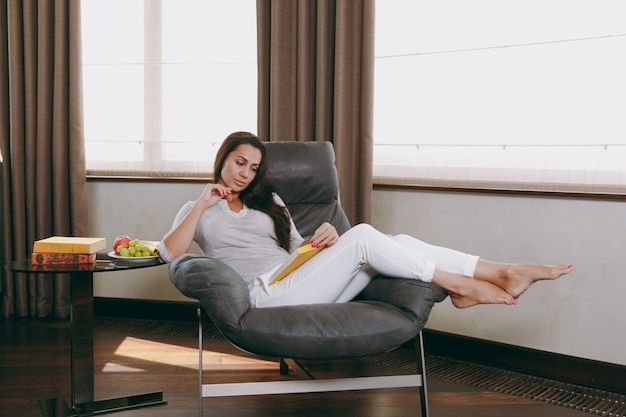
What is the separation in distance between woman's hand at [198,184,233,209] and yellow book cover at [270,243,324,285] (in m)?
0.38

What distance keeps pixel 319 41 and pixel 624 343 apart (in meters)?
1.79

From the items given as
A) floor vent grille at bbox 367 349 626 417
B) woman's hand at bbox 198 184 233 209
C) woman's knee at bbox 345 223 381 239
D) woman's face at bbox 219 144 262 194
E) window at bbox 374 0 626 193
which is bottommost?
floor vent grille at bbox 367 349 626 417

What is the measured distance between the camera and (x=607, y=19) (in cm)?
268

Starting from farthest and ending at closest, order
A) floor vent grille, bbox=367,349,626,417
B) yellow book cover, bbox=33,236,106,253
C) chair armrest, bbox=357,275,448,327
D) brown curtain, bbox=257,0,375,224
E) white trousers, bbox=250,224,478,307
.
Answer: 1. brown curtain, bbox=257,0,375,224
2. floor vent grille, bbox=367,349,626,417
3. yellow book cover, bbox=33,236,106,253
4. white trousers, bbox=250,224,478,307
5. chair armrest, bbox=357,275,448,327

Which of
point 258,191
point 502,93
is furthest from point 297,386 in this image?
point 502,93

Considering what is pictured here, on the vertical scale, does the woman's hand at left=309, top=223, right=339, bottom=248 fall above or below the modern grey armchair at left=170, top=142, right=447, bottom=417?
above

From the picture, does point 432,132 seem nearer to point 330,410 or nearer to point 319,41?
point 319,41

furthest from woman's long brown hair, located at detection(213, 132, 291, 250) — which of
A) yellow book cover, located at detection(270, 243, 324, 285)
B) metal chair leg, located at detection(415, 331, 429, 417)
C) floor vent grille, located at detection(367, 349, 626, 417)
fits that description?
floor vent grille, located at detection(367, 349, 626, 417)

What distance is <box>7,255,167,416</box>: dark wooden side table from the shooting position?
2299 millimetres

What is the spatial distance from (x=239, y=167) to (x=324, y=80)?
0.83 m

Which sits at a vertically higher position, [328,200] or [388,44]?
[388,44]

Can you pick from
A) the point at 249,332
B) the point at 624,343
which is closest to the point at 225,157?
the point at 249,332

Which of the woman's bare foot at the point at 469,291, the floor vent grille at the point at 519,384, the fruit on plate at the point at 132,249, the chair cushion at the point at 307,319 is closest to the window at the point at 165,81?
the fruit on plate at the point at 132,249

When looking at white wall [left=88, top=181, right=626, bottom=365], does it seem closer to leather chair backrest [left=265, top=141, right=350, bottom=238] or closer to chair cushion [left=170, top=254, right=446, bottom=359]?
leather chair backrest [left=265, top=141, right=350, bottom=238]
